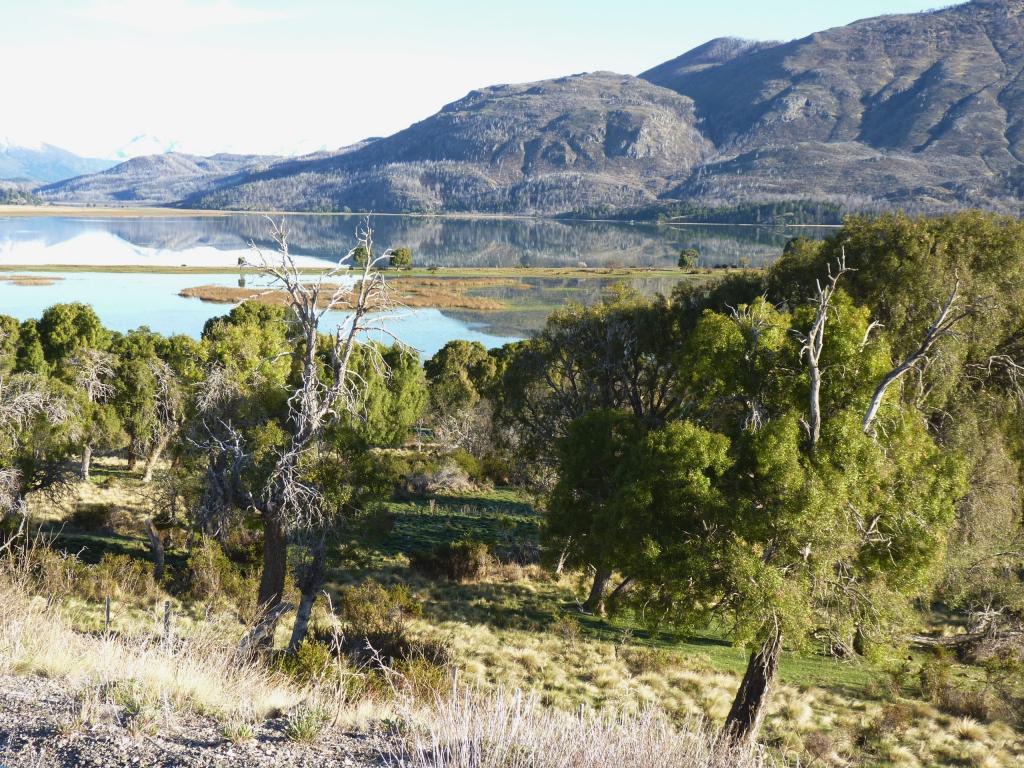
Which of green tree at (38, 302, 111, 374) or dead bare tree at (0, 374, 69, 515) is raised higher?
green tree at (38, 302, 111, 374)

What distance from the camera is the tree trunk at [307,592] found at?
40.4 ft

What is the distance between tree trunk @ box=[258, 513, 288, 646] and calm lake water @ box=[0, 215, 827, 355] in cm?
467

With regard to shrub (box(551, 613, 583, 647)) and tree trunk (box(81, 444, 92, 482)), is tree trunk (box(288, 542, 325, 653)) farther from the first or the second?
tree trunk (box(81, 444, 92, 482))

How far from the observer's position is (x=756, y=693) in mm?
10938

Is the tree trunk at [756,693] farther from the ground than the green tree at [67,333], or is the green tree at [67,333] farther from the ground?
the green tree at [67,333]

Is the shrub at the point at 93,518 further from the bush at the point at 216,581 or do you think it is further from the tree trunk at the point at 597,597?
the tree trunk at the point at 597,597

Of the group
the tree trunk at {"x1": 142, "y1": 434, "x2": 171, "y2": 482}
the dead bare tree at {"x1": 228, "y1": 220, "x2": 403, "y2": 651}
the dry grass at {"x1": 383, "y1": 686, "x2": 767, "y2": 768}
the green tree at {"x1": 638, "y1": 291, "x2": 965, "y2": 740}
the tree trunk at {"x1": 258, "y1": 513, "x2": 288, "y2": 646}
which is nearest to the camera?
the dry grass at {"x1": 383, "y1": 686, "x2": 767, "y2": 768}

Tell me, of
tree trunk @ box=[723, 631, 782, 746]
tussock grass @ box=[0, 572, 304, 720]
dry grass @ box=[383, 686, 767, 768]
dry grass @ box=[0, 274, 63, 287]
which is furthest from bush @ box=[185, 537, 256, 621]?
dry grass @ box=[0, 274, 63, 287]

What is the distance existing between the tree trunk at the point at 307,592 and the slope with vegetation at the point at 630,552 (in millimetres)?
161

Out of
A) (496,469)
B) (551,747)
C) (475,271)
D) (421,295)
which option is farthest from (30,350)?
(475,271)

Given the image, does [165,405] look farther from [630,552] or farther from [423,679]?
[630,552]

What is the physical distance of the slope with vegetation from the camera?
7.27m

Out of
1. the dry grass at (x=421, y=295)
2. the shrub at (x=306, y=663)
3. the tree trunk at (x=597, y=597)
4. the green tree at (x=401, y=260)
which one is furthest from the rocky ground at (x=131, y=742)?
the green tree at (x=401, y=260)

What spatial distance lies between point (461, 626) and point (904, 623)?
862 centimetres
